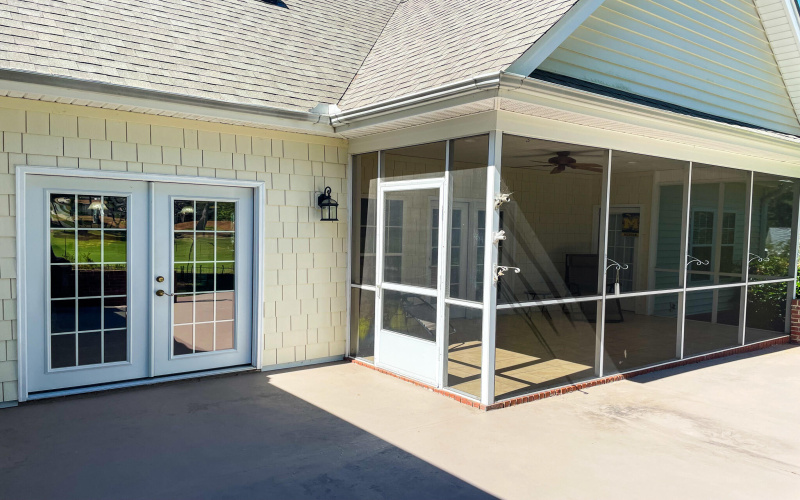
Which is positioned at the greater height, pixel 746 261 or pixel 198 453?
pixel 746 261

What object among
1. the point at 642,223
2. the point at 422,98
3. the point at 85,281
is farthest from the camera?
the point at 642,223

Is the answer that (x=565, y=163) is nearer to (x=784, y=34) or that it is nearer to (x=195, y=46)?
(x=784, y=34)

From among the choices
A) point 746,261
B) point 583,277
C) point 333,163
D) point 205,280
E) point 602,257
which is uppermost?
point 333,163

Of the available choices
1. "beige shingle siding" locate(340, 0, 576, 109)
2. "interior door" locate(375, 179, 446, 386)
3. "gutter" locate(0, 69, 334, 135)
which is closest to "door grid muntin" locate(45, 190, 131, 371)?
"gutter" locate(0, 69, 334, 135)

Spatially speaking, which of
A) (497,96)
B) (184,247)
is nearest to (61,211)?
(184,247)

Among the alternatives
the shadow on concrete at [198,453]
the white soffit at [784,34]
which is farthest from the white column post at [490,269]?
the white soffit at [784,34]

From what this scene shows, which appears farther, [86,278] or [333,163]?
[333,163]

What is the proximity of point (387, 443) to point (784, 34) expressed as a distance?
270 inches

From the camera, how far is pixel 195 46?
5793mm

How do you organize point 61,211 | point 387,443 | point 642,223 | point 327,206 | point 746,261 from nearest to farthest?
point 387,443 < point 61,211 < point 327,206 < point 746,261 < point 642,223

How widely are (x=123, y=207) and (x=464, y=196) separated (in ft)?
9.70

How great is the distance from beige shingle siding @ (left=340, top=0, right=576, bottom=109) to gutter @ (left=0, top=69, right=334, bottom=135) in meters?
0.49

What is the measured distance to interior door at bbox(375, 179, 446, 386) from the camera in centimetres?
526

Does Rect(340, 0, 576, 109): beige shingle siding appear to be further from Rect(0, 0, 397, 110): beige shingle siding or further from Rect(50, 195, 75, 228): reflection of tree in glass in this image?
Rect(50, 195, 75, 228): reflection of tree in glass
